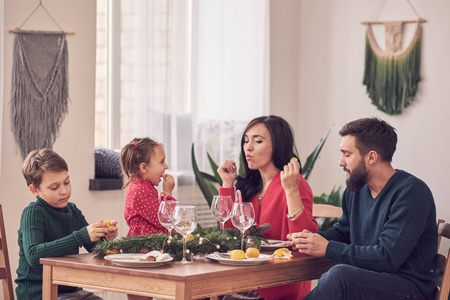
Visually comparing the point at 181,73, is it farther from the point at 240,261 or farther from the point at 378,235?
Result: the point at 240,261

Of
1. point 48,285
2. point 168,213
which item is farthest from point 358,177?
point 48,285

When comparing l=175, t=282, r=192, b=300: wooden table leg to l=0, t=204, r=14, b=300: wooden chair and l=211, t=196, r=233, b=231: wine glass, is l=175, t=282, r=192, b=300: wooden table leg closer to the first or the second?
l=211, t=196, r=233, b=231: wine glass

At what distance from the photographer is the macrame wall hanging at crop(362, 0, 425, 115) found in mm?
4656

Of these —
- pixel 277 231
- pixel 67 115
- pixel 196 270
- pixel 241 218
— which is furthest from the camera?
pixel 67 115

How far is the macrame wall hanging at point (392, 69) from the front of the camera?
15.3ft

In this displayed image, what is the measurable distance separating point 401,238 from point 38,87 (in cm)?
220

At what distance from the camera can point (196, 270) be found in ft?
6.50

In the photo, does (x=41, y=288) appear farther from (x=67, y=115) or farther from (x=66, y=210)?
(x=67, y=115)

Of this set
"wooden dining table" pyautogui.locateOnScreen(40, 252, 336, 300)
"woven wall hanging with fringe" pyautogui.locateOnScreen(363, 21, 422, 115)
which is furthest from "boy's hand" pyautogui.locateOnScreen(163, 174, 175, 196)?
"woven wall hanging with fringe" pyautogui.locateOnScreen(363, 21, 422, 115)

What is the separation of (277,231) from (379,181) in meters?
0.56

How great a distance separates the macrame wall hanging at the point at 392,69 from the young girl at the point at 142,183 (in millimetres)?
2404

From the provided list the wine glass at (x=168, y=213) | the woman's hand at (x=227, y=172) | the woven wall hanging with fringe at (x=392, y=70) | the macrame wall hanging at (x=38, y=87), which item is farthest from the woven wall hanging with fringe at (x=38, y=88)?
the woven wall hanging with fringe at (x=392, y=70)

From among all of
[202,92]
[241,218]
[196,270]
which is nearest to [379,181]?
[241,218]

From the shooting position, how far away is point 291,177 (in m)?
2.56
